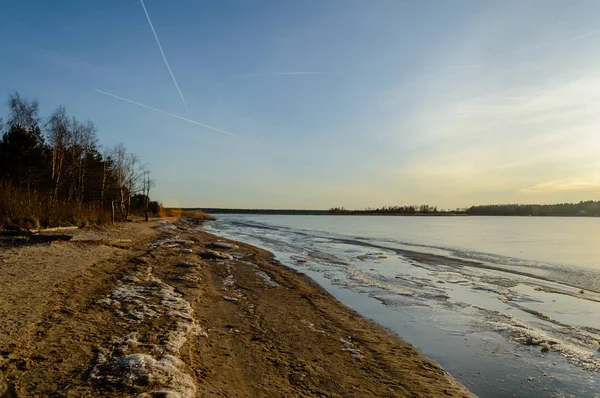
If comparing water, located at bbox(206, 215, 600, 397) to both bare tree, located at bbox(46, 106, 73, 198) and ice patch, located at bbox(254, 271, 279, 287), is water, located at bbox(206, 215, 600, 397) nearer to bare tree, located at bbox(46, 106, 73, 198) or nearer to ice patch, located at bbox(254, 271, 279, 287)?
ice patch, located at bbox(254, 271, 279, 287)

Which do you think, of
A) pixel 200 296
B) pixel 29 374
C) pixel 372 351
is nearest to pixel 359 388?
pixel 372 351

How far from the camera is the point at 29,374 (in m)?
4.54

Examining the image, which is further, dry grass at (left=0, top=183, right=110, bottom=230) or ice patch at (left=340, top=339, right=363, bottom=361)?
dry grass at (left=0, top=183, right=110, bottom=230)

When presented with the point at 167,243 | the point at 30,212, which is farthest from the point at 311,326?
the point at 30,212

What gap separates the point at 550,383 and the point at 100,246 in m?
16.0

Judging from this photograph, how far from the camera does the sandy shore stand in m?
4.85

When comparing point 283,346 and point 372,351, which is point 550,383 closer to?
point 372,351

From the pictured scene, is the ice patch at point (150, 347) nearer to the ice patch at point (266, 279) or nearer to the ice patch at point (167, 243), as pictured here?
the ice patch at point (266, 279)

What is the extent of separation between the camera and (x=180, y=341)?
253 inches

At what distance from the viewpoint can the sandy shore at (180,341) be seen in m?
4.85

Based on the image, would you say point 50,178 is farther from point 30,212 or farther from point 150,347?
point 150,347

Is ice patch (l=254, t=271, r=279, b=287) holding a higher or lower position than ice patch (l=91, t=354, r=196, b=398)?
lower

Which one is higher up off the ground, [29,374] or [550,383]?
[29,374]

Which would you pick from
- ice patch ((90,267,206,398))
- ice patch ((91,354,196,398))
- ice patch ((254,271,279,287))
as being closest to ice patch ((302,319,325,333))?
ice patch ((90,267,206,398))
